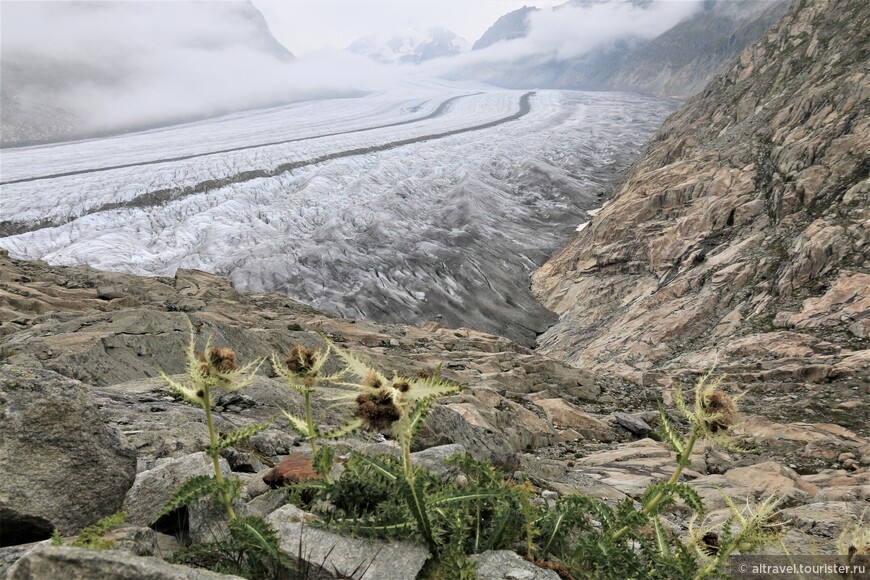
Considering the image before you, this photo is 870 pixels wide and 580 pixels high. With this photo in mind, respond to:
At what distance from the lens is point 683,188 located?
90.9 feet

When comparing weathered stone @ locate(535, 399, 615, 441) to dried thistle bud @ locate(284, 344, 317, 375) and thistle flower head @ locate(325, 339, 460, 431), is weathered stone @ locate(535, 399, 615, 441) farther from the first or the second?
thistle flower head @ locate(325, 339, 460, 431)

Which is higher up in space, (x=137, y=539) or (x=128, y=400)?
(x=137, y=539)

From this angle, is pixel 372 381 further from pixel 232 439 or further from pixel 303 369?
pixel 232 439

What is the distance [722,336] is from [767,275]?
291 cm

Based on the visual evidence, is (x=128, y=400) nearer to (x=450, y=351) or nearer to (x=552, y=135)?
(x=450, y=351)

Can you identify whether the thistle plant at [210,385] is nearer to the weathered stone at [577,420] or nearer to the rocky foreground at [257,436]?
the rocky foreground at [257,436]

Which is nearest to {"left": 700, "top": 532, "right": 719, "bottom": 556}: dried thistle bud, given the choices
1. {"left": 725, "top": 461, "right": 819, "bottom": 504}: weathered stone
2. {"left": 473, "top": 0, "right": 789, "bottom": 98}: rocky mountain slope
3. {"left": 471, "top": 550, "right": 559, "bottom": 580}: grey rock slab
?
{"left": 471, "top": 550, "right": 559, "bottom": 580}: grey rock slab

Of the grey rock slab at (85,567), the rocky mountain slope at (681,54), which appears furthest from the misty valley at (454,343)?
the rocky mountain slope at (681,54)

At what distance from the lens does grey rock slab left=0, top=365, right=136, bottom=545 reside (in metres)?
2.85

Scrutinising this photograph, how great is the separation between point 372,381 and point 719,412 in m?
1.60

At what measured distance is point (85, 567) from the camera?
1870 mm

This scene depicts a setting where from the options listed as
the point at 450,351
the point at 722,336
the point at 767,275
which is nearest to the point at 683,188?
the point at 767,275

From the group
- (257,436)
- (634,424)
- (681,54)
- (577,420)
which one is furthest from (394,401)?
(681,54)

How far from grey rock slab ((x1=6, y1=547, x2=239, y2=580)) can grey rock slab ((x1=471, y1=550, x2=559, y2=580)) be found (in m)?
1.23
